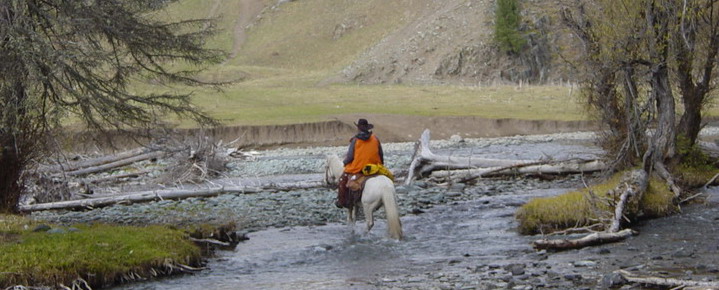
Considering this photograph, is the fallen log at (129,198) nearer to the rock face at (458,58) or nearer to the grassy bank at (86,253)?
the grassy bank at (86,253)

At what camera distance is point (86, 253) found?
46.9ft

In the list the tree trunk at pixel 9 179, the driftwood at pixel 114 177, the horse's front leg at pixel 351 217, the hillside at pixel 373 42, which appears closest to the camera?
the tree trunk at pixel 9 179

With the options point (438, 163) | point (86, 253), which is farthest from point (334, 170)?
point (438, 163)

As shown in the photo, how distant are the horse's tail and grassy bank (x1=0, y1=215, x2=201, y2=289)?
12.9 ft

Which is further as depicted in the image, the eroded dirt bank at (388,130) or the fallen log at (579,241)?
the eroded dirt bank at (388,130)

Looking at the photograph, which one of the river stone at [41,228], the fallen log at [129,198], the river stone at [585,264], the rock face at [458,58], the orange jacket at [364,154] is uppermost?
the rock face at [458,58]

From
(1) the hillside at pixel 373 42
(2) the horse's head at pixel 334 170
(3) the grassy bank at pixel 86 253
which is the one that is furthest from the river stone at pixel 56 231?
(1) the hillside at pixel 373 42

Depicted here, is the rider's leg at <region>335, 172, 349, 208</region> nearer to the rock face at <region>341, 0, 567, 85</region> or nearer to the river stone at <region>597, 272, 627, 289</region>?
the river stone at <region>597, 272, 627, 289</region>

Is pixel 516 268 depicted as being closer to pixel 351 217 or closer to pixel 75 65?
pixel 351 217

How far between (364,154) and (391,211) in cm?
154

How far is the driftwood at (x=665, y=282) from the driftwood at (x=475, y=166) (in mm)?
13773

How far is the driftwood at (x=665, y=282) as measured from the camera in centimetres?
1086

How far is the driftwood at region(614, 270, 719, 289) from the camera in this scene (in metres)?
10.9

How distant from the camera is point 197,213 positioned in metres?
22.2
